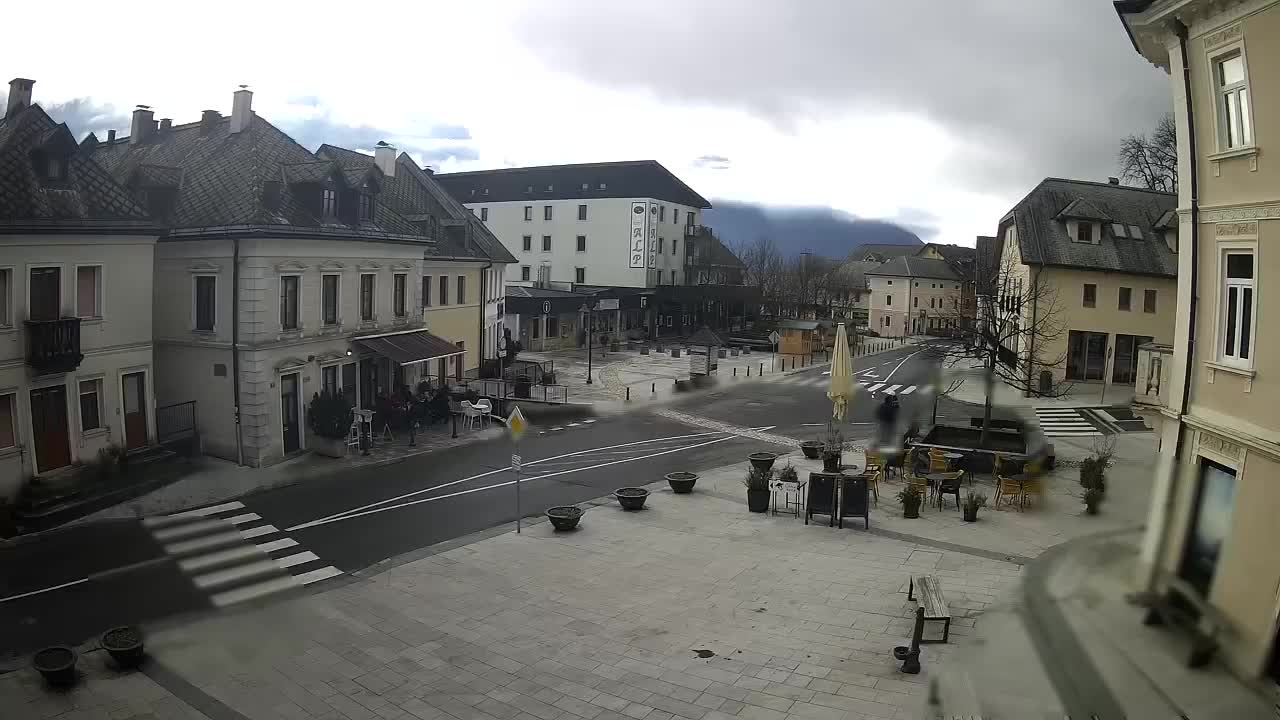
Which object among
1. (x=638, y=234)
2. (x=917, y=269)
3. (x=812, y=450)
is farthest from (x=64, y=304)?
(x=917, y=269)

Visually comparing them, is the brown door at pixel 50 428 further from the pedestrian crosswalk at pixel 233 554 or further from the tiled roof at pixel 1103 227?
the tiled roof at pixel 1103 227

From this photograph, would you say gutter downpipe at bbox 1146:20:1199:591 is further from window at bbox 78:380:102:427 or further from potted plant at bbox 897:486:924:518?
window at bbox 78:380:102:427

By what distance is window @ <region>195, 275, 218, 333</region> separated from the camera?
53.9 feet

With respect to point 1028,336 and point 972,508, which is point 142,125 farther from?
point 1028,336

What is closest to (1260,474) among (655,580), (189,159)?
(655,580)

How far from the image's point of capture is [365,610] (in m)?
9.85

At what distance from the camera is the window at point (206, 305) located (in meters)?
16.4

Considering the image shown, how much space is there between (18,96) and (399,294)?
36.4 ft

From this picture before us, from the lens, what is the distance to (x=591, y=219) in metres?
57.9

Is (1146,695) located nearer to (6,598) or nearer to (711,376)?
(6,598)

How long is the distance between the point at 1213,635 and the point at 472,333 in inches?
1136

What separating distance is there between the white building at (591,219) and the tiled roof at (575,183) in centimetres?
7

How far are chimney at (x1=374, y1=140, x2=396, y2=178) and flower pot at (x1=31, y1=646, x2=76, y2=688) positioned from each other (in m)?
23.6

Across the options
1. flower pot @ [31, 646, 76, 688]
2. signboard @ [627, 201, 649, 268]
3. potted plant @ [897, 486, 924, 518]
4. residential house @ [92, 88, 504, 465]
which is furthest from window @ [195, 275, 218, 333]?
signboard @ [627, 201, 649, 268]
